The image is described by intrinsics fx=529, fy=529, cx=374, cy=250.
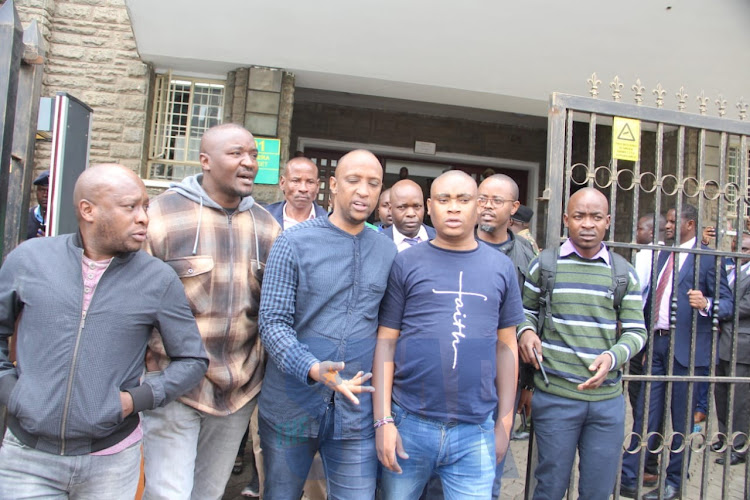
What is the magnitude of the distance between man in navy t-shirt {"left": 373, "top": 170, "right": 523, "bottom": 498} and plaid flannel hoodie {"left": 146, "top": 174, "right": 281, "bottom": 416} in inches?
22.1

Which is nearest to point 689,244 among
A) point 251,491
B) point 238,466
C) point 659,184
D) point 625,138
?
point 659,184

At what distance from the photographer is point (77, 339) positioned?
5.73 feet

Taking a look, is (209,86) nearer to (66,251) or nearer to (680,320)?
(66,251)

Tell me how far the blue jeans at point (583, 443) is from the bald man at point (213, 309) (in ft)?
4.65

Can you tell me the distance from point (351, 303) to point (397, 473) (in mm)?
707

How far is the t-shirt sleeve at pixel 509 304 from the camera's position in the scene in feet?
7.32

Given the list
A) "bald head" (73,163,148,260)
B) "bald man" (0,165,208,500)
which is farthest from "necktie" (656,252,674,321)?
"bald head" (73,163,148,260)

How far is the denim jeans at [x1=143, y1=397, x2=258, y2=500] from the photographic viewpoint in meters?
2.04

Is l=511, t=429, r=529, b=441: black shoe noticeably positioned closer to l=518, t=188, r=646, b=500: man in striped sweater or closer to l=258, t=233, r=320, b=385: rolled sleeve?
l=518, t=188, r=646, b=500: man in striped sweater

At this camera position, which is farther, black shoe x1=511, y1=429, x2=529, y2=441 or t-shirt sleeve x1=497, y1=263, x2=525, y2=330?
black shoe x1=511, y1=429, x2=529, y2=441

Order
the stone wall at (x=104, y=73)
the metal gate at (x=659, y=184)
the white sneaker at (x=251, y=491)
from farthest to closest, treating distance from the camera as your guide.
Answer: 1. the stone wall at (x=104, y=73)
2. the white sneaker at (x=251, y=491)
3. the metal gate at (x=659, y=184)

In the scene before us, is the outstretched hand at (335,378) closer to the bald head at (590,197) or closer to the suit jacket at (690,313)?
the bald head at (590,197)


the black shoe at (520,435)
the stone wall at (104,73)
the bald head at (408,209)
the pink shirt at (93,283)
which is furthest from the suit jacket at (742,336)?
the stone wall at (104,73)

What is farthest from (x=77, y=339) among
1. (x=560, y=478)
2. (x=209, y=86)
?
(x=209, y=86)
